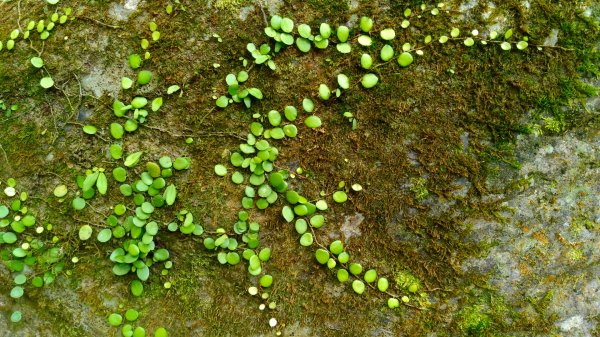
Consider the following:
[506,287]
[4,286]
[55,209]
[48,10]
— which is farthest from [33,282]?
[506,287]

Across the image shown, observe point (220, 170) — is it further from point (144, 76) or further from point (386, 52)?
point (386, 52)

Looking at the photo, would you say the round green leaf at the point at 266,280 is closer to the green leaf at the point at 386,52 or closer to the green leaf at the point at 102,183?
the green leaf at the point at 102,183

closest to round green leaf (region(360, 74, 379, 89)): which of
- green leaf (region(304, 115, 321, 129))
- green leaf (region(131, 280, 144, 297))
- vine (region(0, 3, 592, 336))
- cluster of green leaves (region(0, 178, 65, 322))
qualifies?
vine (region(0, 3, 592, 336))

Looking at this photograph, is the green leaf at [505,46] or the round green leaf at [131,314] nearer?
the green leaf at [505,46]

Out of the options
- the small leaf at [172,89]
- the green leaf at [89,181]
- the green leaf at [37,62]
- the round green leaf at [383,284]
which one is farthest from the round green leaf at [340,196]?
the green leaf at [37,62]

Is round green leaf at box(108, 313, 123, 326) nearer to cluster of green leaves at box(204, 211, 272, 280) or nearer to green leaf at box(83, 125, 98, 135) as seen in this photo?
cluster of green leaves at box(204, 211, 272, 280)
